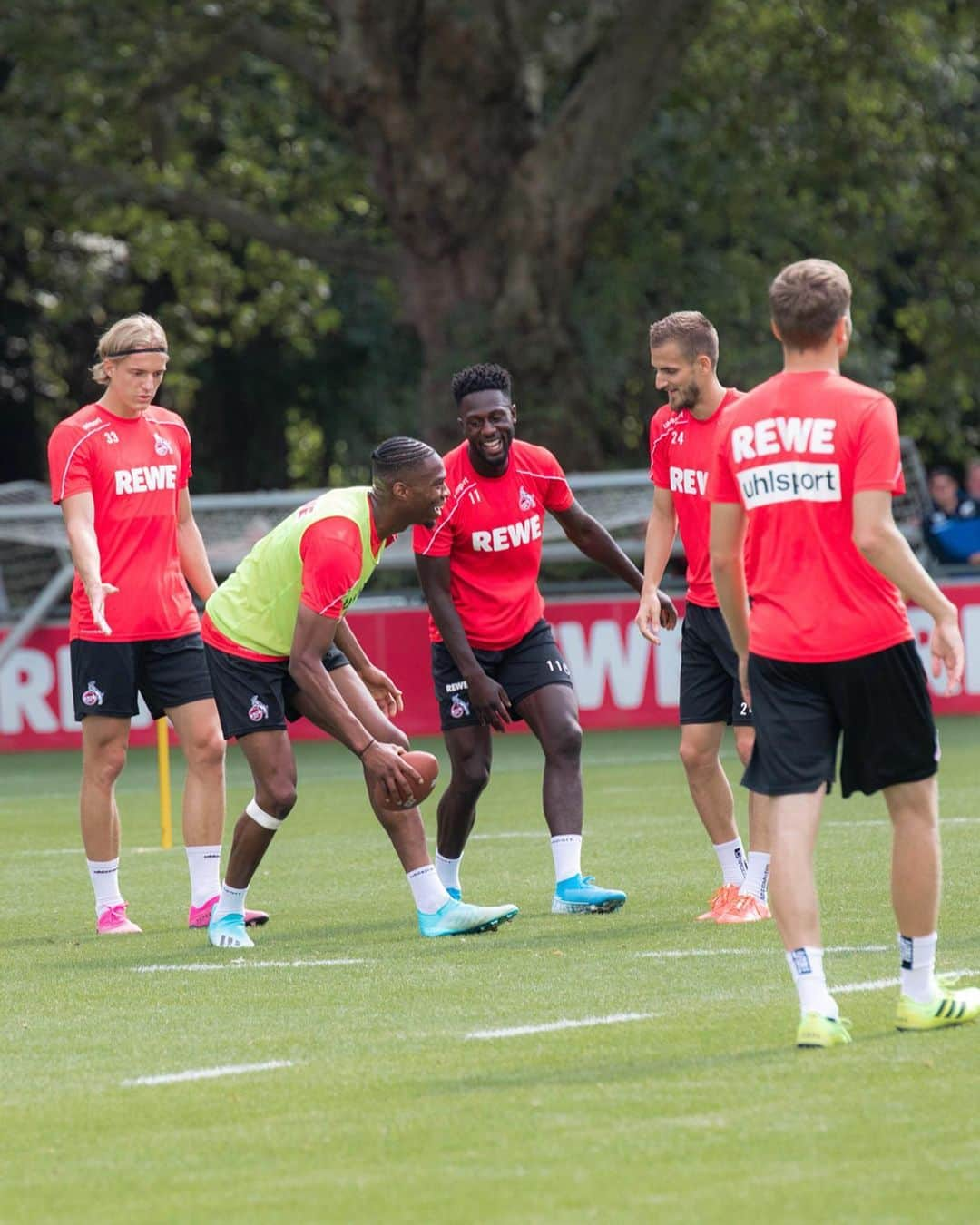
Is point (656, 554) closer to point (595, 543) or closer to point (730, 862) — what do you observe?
point (595, 543)

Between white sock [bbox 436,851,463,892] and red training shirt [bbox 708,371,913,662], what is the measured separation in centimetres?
357

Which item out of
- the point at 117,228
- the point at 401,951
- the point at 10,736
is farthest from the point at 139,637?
the point at 117,228

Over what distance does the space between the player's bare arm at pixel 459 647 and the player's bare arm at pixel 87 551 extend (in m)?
1.20

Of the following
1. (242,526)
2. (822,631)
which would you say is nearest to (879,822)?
(822,631)

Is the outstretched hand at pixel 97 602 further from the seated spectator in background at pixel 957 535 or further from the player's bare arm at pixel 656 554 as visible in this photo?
the seated spectator in background at pixel 957 535

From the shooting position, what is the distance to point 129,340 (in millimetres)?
8812

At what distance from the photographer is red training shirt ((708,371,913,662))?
5.82 meters

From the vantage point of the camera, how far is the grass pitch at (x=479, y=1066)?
4664 millimetres

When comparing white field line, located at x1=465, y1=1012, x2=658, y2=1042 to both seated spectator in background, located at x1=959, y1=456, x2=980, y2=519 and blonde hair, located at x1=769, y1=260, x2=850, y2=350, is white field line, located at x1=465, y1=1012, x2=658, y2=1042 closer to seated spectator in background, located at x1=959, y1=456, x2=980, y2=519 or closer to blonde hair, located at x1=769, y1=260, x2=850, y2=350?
blonde hair, located at x1=769, y1=260, x2=850, y2=350

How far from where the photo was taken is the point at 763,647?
6035 millimetres

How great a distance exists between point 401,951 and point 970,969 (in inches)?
80.2

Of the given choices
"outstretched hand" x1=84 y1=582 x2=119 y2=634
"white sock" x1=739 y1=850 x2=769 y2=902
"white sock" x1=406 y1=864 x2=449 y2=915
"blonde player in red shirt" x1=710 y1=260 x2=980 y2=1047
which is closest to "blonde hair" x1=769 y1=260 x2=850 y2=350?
"blonde player in red shirt" x1=710 y1=260 x2=980 y2=1047

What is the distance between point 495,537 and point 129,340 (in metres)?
1.59

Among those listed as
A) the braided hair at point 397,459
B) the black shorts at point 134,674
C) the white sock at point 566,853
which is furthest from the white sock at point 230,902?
the braided hair at point 397,459
